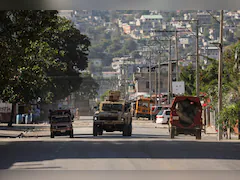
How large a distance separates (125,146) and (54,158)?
630cm

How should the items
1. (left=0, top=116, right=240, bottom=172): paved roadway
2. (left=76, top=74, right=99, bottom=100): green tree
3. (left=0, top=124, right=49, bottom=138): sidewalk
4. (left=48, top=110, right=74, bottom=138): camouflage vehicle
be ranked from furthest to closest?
(left=76, top=74, right=99, bottom=100): green tree, (left=0, top=124, right=49, bottom=138): sidewalk, (left=48, top=110, right=74, bottom=138): camouflage vehicle, (left=0, top=116, right=240, bottom=172): paved roadway

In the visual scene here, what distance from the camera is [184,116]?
38.8 m

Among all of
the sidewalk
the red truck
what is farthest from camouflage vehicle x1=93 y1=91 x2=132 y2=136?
the sidewalk

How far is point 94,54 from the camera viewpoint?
516 ft

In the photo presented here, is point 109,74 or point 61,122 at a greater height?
point 109,74

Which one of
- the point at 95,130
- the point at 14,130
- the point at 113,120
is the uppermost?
the point at 113,120

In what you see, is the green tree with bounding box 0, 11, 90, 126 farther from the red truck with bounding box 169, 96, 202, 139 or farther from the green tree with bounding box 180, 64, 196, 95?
the green tree with bounding box 180, 64, 196, 95

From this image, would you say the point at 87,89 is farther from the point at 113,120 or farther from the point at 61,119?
the point at 61,119

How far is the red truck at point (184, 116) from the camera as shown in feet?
126

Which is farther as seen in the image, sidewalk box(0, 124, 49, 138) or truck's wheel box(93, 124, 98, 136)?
sidewalk box(0, 124, 49, 138)

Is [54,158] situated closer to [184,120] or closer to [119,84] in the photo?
[184,120]

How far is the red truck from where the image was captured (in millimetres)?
38469

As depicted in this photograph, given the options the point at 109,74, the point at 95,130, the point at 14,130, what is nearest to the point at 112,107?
the point at 95,130
